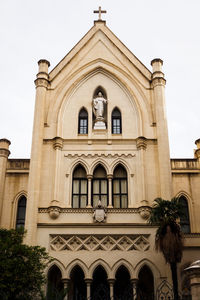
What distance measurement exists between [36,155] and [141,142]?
22.3 feet

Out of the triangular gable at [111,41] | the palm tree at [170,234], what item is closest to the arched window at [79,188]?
the palm tree at [170,234]

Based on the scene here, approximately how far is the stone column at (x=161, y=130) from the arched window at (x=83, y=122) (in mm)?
4868

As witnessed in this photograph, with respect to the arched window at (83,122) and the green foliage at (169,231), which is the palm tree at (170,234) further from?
the arched window at (83,122)

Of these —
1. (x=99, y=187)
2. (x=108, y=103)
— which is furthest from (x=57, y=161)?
(x=108, y=103)

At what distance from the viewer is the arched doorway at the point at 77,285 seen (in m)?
22.7

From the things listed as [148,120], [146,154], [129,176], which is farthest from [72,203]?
[148,120]

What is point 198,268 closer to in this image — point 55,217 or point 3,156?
point 55,217

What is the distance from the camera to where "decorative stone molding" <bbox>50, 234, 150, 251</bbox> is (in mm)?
22406

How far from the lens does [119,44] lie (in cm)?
2967

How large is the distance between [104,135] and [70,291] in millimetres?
10138

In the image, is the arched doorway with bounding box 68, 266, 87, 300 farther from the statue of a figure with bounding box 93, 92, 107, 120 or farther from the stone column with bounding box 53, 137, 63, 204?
the statue of a figure with bounding box 93, 92, 107, 120

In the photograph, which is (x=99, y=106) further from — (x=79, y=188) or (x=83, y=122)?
(x=79, y=188)

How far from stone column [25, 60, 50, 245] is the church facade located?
0.21 ft

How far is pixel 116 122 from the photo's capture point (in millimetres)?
27453
